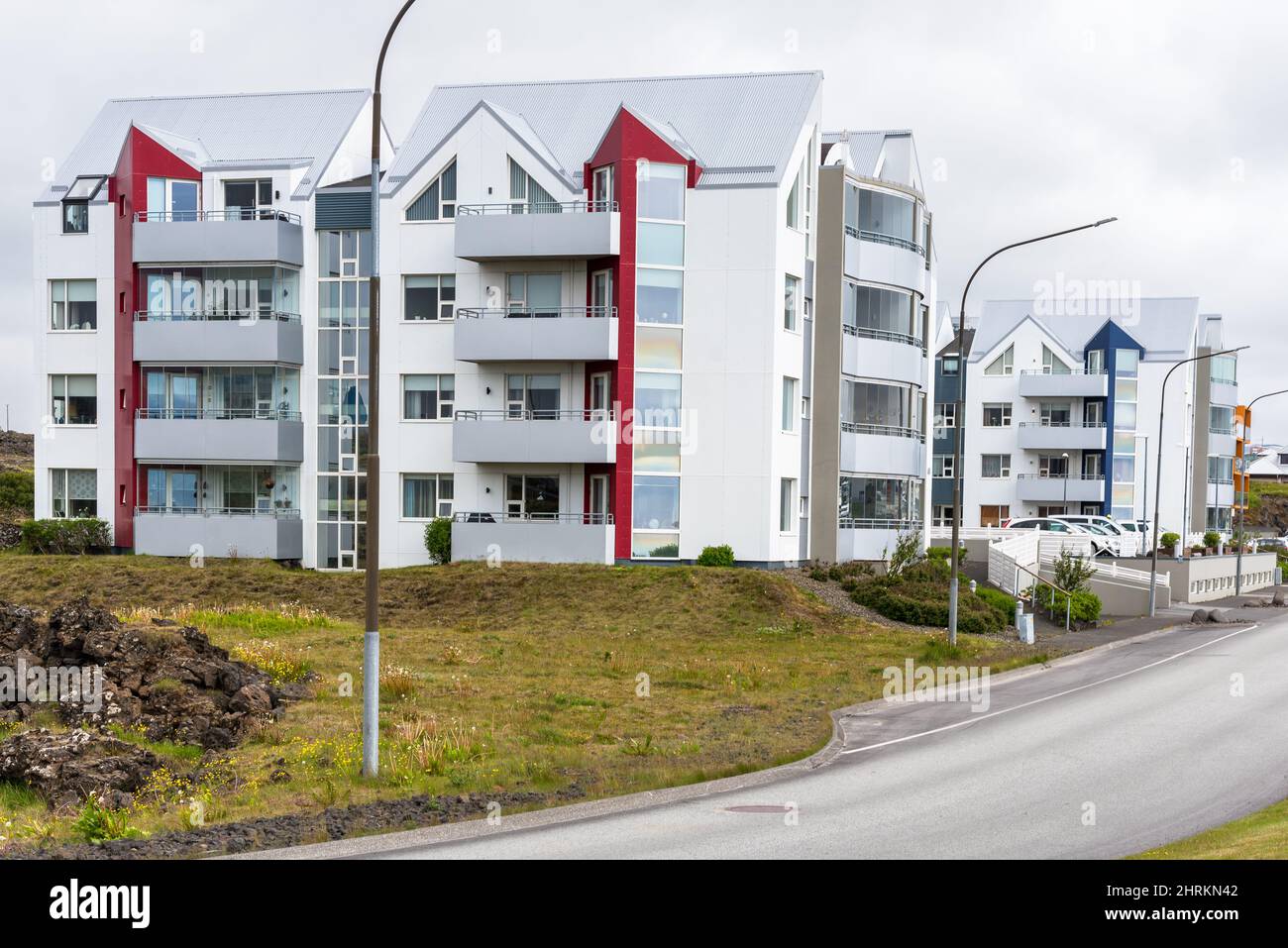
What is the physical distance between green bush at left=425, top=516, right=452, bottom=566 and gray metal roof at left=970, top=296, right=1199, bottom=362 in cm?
4543

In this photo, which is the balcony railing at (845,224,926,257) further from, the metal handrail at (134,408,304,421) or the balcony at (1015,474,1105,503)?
the balcony at (1015,474,1105,503)

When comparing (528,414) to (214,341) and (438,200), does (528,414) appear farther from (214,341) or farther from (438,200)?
(214,341)

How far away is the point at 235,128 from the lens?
47188mm

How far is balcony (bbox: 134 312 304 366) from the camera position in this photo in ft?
141

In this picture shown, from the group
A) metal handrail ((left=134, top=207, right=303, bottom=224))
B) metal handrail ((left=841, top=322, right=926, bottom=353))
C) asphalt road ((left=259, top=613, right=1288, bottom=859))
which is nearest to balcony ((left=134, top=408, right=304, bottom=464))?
metal handrail ((left=134, top=207, right=303, bottom=224))

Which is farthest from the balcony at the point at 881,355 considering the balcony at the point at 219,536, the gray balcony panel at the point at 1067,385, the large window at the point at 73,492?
the gray balcony panel at the point at 1067,385

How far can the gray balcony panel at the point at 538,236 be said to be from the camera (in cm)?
3966

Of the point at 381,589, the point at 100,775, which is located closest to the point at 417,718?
the point at 100,775

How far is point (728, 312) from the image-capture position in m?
40.2

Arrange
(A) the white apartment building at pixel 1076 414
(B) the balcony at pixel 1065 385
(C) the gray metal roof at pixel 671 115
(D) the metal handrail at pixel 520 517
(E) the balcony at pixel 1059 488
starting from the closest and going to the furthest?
(D) the metal handrail at pixel 520 517 → (C) the gray metal roof at pixel 671 115 → (E) the balcony at pixel 1059 488 → (B) the balcony at pixel 1065 385 → (A) the white apartment building at pixel 1076 414

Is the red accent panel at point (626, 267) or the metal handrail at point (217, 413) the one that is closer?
the red accent panel at point (626, 267)

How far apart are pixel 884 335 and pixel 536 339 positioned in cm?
1228

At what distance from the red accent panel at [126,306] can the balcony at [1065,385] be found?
48.1m

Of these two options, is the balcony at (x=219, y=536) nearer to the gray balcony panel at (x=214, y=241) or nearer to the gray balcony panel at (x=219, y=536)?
the gray balcony panel at (x=219, y=536)
